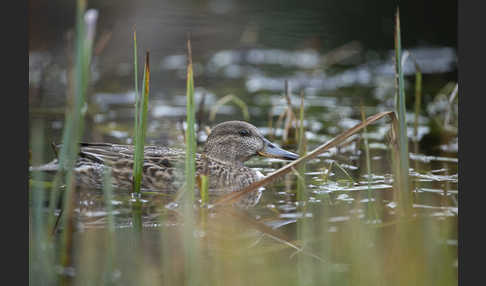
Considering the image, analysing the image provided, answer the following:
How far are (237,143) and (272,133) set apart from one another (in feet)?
4.50

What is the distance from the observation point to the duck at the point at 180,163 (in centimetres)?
530

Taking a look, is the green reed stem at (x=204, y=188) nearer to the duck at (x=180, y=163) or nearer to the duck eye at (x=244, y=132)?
the duck at (x=180, y=163)

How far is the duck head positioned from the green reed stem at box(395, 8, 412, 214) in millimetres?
1327

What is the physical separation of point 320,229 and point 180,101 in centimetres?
419

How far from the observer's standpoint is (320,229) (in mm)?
4520

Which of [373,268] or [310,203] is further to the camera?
[310,203]

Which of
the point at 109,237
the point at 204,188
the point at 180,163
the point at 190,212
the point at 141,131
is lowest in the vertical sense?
the point at 109,237

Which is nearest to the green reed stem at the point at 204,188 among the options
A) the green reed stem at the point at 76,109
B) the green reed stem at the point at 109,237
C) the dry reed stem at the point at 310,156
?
the dry reed stem at the point at 310,156

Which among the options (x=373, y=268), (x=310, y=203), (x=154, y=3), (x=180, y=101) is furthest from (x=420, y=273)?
(x=154, y=3)

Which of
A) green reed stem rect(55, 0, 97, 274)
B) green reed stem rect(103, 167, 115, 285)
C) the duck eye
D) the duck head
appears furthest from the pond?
the duck eye

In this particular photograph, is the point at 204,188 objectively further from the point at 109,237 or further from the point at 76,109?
the point at 76,109

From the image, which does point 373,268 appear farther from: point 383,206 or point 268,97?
point 268,97

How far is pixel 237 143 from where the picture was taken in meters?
5.86

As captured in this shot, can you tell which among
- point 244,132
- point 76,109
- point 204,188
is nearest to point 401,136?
point 204,188
